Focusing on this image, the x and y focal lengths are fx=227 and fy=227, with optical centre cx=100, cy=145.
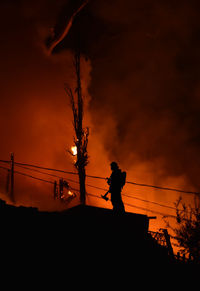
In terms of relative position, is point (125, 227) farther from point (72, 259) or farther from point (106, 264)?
point (72, 259)

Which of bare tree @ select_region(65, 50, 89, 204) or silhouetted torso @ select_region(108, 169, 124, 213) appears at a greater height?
bare tree @ select_region(65, 50, 89, 204)

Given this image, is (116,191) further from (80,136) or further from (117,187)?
(80,136)

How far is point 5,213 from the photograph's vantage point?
17.6 ft

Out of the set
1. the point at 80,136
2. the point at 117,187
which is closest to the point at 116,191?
the point at 117,187

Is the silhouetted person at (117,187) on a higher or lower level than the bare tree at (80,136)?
lower

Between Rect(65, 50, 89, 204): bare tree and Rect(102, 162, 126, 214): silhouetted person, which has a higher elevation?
Rect(65, 50, 89, 204): bare tree

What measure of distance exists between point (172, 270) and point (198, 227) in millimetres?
14615

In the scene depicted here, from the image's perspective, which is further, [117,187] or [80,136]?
[80,136]

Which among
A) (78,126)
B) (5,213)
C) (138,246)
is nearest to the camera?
(5,213)

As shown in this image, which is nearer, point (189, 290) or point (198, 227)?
point (189, 290)

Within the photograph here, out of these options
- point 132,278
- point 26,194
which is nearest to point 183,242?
point 132,278

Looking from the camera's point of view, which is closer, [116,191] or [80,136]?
[116,191]

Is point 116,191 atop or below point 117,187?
below

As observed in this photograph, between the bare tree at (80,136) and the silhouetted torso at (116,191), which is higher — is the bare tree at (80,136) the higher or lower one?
the higher one
